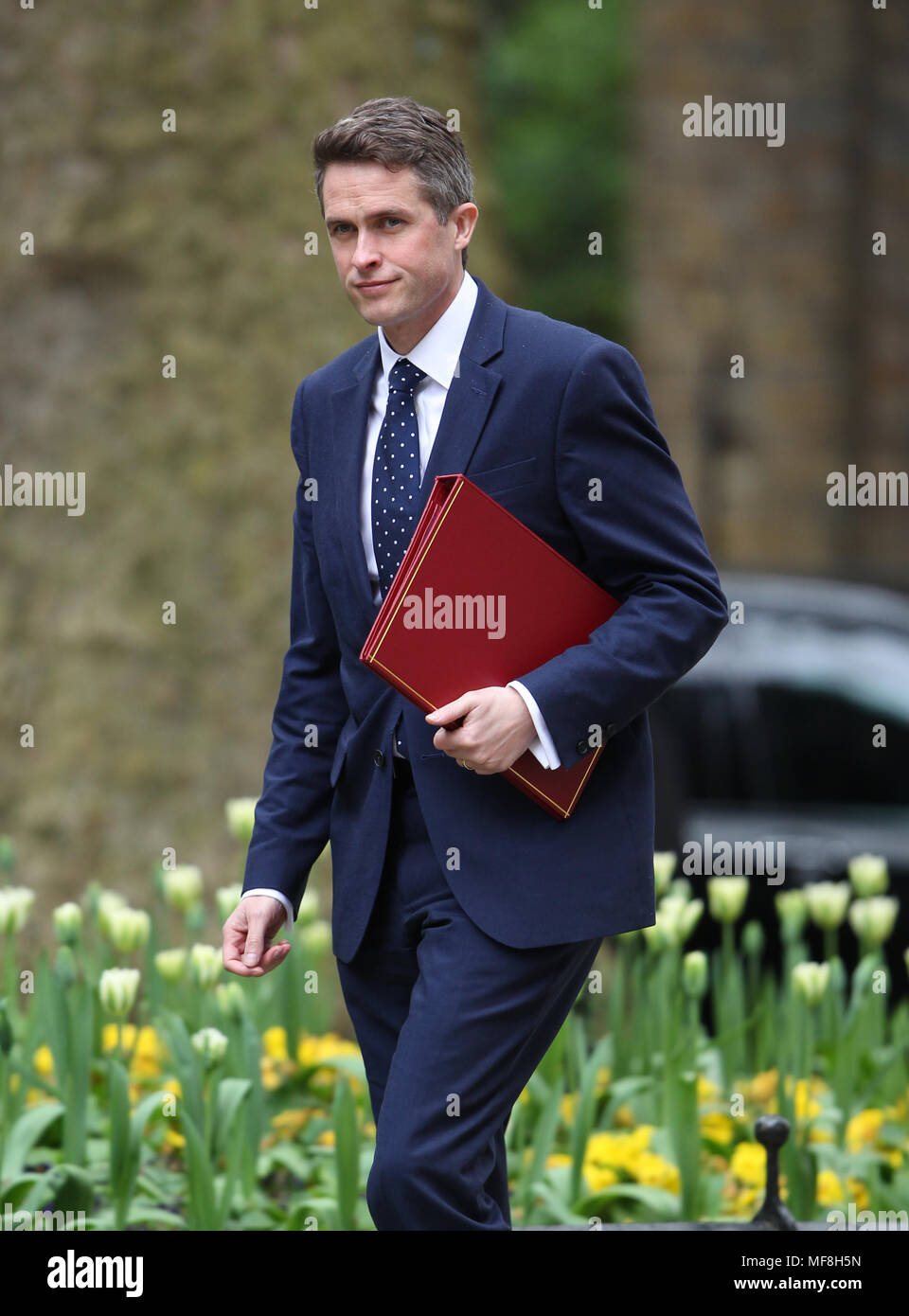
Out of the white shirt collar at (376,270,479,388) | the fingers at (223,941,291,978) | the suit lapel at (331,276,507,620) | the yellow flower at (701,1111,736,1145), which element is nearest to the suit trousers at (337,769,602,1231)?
the fingers at (223,941,291,978)

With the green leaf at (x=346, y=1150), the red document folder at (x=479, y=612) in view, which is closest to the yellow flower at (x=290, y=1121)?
the green leaf at (x=346, y=1150)

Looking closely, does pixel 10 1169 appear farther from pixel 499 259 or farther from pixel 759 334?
pixel 759 334

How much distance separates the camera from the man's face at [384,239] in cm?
242

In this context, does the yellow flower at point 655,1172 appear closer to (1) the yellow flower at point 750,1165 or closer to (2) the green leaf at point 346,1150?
(1) the yellow flower at point 750,1165

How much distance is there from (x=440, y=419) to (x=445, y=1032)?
32.9 inches

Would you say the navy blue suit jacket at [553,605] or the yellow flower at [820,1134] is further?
the yellow flower at [820,1134]

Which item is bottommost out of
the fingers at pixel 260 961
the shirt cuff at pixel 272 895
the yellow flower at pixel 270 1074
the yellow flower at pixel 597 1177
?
the yellow flower at pixel 597 1177

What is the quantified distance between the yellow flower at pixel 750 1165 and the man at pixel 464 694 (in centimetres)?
115

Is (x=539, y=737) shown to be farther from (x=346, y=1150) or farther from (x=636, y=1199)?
(x=636, y=1199)

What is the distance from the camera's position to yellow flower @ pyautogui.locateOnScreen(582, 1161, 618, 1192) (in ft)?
11.5

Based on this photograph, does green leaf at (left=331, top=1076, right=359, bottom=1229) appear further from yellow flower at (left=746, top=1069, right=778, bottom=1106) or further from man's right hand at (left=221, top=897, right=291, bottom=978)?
yellow flower at (left=746, top=1069, right=778, bottom=1106)

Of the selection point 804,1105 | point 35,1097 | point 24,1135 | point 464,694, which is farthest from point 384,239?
point 35,1097

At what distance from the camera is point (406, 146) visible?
2.42m

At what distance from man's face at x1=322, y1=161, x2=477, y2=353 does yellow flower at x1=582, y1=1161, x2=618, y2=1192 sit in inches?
72.1
